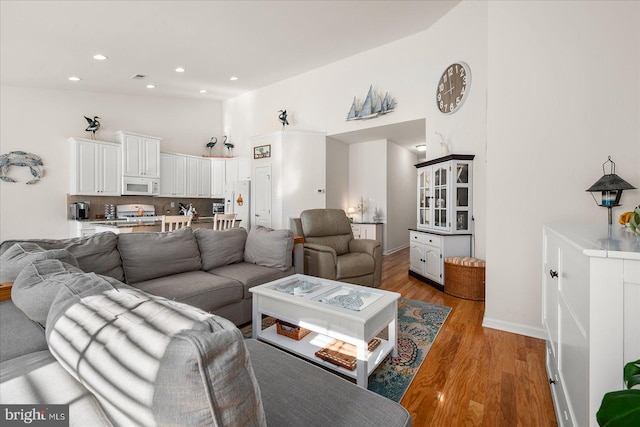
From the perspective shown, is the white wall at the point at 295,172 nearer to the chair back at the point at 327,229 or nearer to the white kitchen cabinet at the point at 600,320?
the chair back at the point at 327,229

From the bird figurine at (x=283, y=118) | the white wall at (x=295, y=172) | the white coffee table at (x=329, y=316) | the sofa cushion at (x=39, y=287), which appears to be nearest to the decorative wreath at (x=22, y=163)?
the white wall at (x=295, y=172)

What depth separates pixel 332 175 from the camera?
6.18m

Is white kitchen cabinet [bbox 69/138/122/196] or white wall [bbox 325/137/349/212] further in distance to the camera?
white wall [bbox 325/137/349/212]

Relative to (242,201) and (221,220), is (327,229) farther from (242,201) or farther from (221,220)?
(242,201)

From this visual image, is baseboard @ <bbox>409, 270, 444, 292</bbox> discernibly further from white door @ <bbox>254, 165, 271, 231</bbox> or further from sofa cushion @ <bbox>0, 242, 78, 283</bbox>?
sofa cushion @ <bbox>0, 242, 78, 283</bbox>

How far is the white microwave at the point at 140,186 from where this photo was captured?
5.62 m

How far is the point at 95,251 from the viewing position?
2.22 meters

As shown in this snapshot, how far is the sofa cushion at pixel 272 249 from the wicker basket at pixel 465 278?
1.96m

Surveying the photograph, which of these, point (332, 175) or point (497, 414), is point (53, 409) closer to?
point (497, 414)

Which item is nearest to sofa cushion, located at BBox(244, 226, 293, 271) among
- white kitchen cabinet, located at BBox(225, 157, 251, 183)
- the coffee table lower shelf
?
the coffee table lower shelf

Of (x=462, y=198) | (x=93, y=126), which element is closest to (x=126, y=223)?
(x=93, y=126)

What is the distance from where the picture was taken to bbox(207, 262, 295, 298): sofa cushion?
260cm

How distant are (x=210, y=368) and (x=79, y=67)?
594 centimetres

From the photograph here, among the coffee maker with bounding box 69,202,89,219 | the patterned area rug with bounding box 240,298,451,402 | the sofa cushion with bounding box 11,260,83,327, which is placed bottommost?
the patterned area rug with bounding box 240,298,451,402
